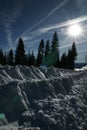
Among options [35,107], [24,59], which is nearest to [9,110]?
[35,107]

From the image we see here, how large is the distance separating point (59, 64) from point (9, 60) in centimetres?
1611

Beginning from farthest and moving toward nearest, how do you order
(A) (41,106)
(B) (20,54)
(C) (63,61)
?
(C) (63,61)
(B) (20,54)
(A) (41,106)

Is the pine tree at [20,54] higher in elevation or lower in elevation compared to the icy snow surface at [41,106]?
higher

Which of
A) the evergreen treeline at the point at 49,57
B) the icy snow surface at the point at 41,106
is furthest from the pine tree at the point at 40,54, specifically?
the icy snow surface at the point at 41,106

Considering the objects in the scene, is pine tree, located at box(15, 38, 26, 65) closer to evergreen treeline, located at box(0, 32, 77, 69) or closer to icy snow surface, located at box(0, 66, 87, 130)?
evergreen treeline, located at box(0, 32, 77, 69)

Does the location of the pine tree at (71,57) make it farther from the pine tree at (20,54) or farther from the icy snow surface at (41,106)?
the icy snow surface at (41,106)

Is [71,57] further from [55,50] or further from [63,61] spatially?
[55,50]

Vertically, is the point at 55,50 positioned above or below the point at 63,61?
above

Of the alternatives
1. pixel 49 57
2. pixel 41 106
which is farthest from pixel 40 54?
pixel 41 106

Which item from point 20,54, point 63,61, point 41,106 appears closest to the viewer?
point 41,106

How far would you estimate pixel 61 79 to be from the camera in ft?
48.5

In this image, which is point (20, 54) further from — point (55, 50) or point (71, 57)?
point (71, 57)

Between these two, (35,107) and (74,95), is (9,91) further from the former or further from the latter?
(74,95)

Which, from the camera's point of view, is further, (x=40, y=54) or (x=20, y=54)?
(x=40, y=54)
